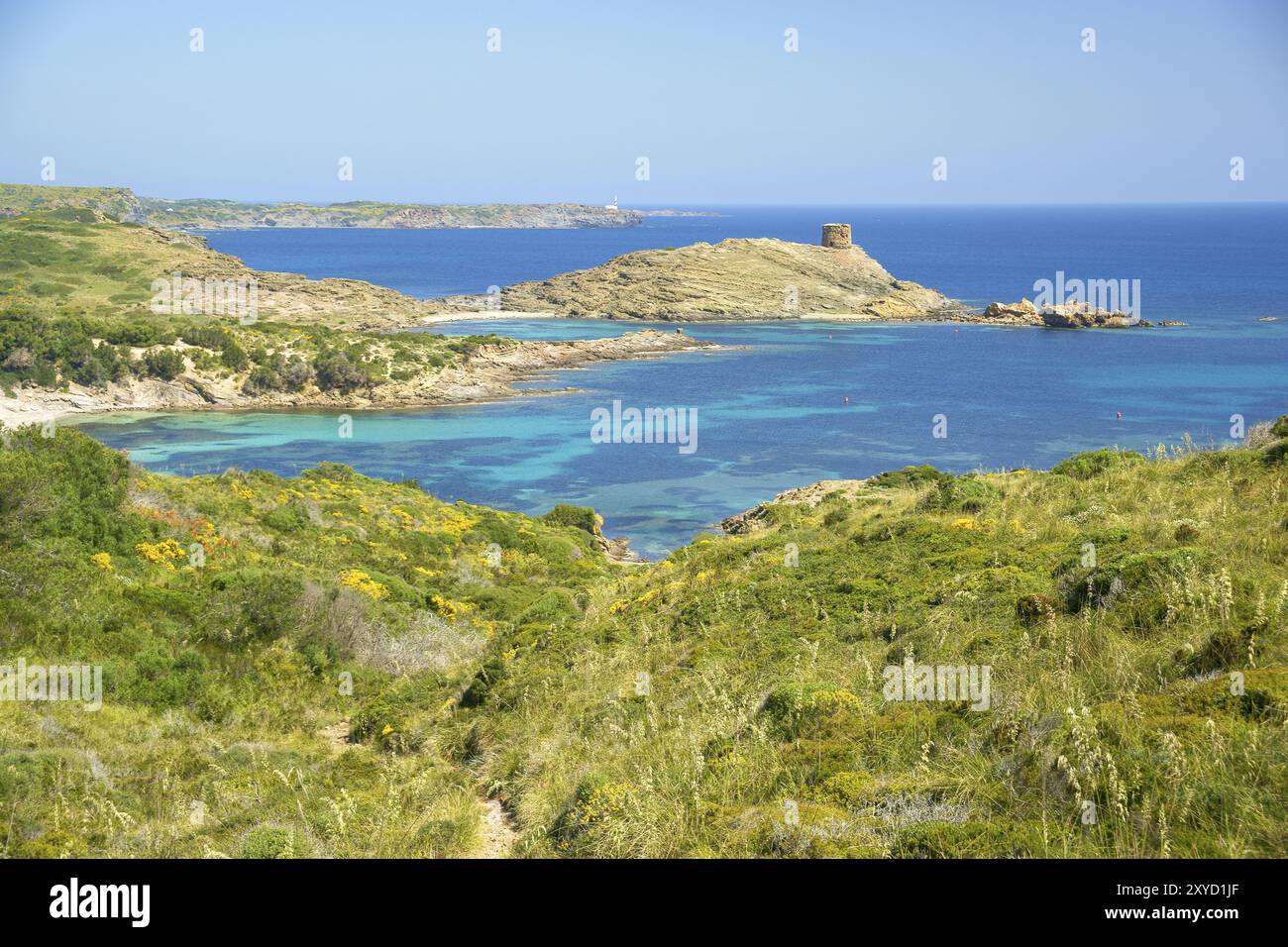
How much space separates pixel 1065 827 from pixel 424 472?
45588 mm

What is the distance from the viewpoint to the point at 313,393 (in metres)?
68.9

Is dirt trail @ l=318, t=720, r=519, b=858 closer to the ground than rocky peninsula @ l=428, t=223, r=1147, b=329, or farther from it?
closer to the ground

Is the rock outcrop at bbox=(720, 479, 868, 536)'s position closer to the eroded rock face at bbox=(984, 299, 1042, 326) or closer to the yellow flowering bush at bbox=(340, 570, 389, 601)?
the yellow flowering bush at bbox=(340, 570, 389, 601)

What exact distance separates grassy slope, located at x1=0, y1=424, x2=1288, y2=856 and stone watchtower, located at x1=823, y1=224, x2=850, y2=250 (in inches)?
4880

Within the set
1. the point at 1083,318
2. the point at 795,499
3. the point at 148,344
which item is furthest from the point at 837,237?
the point at 795,499

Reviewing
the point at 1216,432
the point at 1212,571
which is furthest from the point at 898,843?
the point at 1216,432

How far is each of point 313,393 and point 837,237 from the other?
88814 millimetres

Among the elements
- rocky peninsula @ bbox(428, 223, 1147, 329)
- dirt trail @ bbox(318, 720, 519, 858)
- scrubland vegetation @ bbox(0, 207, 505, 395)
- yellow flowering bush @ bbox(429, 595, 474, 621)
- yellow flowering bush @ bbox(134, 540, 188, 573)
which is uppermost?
rocky peninsula @ bbox(428, 223, 1147, 329)

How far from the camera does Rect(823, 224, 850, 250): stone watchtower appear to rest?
135500mm

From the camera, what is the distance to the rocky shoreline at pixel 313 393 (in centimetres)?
6062

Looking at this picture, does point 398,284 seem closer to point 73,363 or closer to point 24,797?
point 73,363

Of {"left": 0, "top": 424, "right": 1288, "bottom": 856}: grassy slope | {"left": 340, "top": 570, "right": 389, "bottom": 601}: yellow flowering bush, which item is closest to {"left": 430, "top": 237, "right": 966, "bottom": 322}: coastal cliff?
{"left": 340, "top": 570, "right": 389, "bottom": 601}: yellow flowering bush

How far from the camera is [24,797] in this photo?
7484mm

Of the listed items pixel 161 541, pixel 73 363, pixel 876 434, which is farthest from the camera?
pixel 73 363
